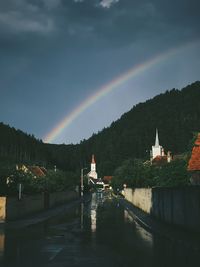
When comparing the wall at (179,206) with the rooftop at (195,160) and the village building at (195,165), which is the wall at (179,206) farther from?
the village building at (195,165)

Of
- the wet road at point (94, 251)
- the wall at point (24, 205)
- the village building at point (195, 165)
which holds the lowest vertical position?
the wet road at point (94, 251)

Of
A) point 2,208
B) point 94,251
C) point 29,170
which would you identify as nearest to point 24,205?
point 2,208

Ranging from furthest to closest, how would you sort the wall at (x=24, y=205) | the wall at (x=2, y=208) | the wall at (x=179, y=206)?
the wall at (x=24, y=205) → the wall at (x=2, y=208) → the wall at (x=179, y=206)

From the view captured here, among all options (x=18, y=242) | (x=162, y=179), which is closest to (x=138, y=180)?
(x=162, y=179)

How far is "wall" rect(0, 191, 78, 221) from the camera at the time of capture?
28797 mm

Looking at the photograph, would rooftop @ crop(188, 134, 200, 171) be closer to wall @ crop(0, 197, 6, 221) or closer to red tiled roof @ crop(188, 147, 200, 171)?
red tiled roof @ crop(188, 147, 200, 171)

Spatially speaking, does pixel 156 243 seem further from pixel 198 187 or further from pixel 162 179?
pixel 162 179

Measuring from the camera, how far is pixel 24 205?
112 ft

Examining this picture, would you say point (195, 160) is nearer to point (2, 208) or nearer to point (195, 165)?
point (195, 165)

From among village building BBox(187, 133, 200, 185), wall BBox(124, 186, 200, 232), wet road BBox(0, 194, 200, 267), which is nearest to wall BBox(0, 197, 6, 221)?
wet road BBox(0, 194, 200, 267)

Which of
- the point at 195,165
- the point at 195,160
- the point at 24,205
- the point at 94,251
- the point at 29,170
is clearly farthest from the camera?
the point at 29,170

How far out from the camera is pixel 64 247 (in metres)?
15.9

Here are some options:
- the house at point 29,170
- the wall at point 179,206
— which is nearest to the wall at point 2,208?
the wall at point 179,206

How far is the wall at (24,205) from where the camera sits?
1134 inches
